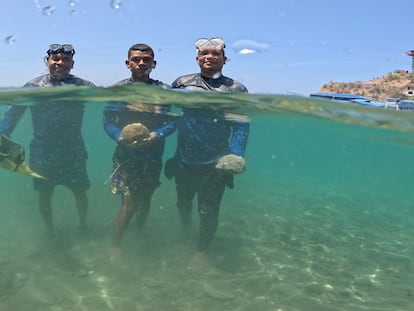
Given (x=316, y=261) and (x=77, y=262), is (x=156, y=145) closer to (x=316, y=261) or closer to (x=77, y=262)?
(x=77, y=262)

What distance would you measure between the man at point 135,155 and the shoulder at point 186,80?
0.58 metres

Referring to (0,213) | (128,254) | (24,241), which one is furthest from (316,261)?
(0,213)

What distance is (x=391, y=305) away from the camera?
7371 mm

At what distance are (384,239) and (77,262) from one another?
950 cm

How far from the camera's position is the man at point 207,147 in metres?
7.11

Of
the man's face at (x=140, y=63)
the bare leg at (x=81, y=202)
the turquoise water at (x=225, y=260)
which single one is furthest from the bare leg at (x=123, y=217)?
the man's face at (x=140, y=63)

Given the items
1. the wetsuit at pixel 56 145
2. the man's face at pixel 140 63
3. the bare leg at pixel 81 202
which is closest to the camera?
the man's face at pixel 140 63

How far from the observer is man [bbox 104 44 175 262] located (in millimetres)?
7082

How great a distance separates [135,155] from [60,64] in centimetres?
241

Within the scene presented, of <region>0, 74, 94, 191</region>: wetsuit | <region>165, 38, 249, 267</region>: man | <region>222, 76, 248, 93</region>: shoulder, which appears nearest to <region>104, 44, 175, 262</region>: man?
A: <region>165, 38, 249, 267</region>: man

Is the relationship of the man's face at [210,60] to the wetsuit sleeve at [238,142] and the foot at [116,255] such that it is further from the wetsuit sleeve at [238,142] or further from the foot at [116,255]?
the foot at [116,255]

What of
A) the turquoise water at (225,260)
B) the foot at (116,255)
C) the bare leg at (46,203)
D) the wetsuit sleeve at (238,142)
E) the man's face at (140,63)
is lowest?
the turquoise water at (225,260)

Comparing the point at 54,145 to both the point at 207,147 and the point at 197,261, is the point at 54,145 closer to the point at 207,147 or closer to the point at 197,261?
the point at 207,147

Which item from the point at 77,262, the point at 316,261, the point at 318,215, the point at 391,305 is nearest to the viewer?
the point at 391,305
